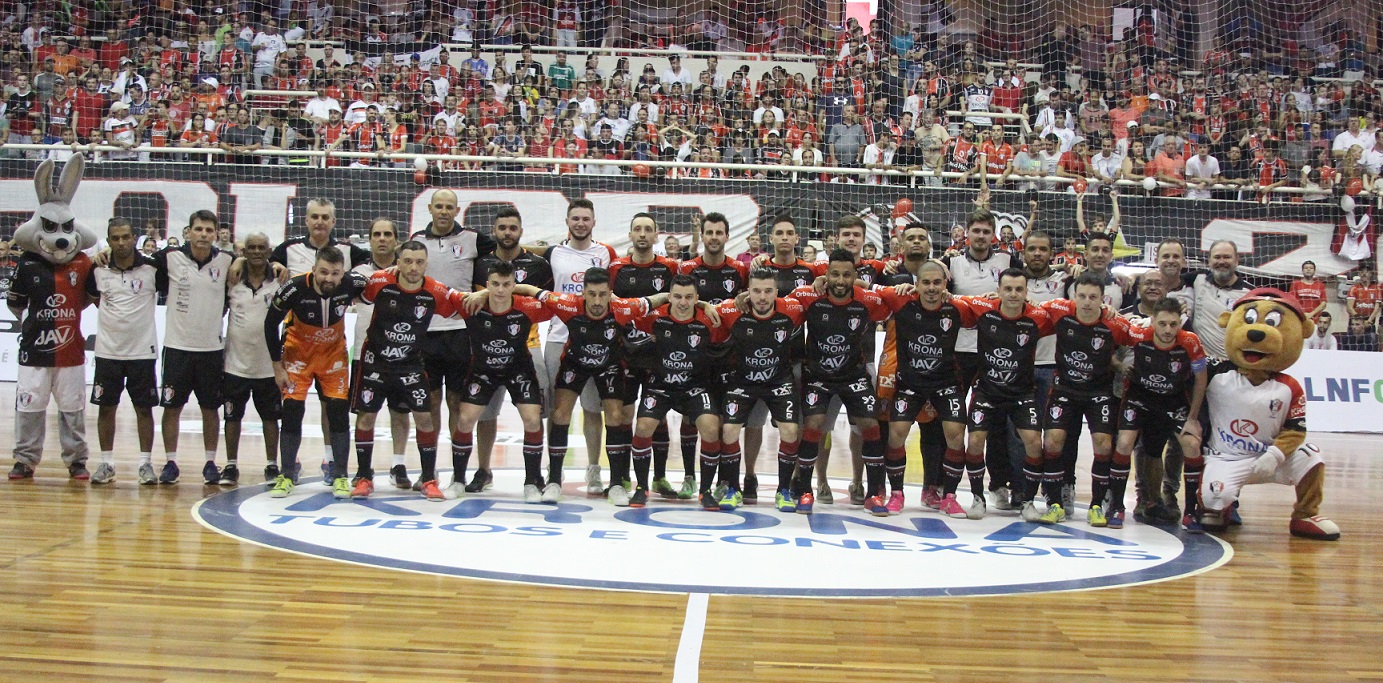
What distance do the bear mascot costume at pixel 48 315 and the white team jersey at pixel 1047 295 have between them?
5.89 m

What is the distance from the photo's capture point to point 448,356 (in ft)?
21.9

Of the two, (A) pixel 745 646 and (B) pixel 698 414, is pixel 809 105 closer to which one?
(B) pixel 698 414

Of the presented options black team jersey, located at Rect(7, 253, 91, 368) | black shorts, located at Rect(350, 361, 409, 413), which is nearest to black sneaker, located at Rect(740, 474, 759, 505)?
black shorts, located at Rect(350, 361, 409, 413)

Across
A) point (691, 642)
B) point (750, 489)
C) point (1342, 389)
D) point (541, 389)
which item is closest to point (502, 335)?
point (541, 389)

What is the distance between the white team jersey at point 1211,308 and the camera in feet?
21.9

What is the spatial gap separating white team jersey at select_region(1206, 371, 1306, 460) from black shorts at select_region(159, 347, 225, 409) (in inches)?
239

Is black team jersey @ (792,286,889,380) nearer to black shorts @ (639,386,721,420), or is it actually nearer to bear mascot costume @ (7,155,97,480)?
black shorts @ (639,386,721,420)

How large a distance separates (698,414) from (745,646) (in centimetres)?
284

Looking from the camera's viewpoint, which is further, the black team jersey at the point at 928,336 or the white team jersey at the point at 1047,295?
the white team jersey at the point at 1047,295

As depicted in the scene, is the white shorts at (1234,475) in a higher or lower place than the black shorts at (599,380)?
lower

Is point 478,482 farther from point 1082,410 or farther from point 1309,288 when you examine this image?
point 1309,288

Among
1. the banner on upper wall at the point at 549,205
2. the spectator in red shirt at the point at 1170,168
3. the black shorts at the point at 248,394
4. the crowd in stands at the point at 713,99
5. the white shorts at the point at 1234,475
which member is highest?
the crowd in stands at the point at 713,99

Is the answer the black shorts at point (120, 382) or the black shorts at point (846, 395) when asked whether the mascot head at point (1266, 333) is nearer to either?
the black shorts at point (846, 395)

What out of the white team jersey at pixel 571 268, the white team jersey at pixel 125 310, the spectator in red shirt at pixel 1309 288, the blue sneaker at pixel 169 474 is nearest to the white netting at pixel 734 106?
the spectator in red shirt at pixel 1309 288
